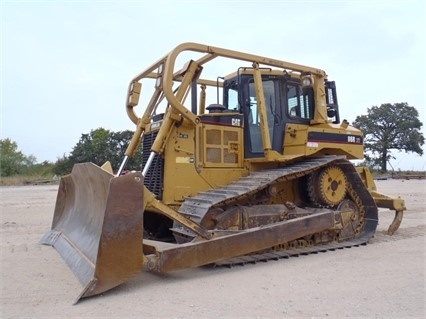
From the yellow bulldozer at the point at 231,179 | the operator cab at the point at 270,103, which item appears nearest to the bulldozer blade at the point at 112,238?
the yellow bulldozer at the point at 231,179

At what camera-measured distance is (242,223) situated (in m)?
5.96

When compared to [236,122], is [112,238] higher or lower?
lower

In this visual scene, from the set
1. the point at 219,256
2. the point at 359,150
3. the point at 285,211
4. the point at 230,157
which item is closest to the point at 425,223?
the point at 359,150

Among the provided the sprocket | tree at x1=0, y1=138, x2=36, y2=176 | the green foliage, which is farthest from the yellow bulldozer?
tree at x1=0, y1=138, x2=36, y2=176

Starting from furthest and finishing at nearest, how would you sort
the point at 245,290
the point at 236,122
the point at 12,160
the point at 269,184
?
the point at 12,160, the point at 236,122, the point at 269,184, the point at 245,290

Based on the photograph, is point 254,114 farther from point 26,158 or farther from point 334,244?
point 26,158

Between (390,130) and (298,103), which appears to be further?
(390,130)

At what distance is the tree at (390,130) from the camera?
47281 mm

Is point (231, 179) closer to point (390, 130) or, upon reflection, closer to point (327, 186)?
point (327, 186)

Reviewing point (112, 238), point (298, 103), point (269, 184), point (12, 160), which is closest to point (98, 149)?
point (12, 160)

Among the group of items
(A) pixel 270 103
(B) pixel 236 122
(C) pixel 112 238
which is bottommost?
(C) pixel 112 238

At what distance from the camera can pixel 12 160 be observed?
1722 inches

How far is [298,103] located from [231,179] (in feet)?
6.27

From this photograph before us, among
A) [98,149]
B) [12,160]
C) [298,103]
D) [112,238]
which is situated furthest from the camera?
[12,160]
